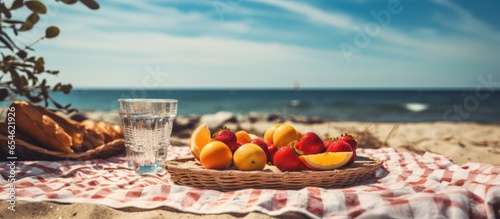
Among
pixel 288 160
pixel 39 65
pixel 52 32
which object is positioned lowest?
pixel 288 160

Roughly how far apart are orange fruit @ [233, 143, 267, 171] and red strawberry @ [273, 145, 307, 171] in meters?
0.08

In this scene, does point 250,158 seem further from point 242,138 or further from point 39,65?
point 39,65

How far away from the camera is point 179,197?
6.54ft

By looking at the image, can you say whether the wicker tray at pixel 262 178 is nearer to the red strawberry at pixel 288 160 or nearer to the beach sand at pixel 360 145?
the red strawberry at pixel 288 160

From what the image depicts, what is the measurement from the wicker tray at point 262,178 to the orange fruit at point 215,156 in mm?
89

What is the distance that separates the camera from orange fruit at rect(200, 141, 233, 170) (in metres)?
2.22

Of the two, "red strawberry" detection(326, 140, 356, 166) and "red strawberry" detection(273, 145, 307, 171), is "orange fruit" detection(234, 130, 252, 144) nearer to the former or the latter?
"red strawberry" detection(273, 145, 307, 171)

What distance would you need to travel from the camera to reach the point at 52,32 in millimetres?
3113

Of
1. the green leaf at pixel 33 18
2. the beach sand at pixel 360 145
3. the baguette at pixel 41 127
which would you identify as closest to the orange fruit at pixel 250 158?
the beach sand at pixel 360 145

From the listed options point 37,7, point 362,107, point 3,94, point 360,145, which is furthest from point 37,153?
point 362,107

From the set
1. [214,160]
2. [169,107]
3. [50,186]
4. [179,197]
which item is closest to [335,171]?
[214,160]

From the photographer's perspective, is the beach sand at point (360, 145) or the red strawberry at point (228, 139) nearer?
the beach sand at point (360, 145)

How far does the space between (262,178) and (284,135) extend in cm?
51

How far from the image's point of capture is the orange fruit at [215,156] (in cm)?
222
